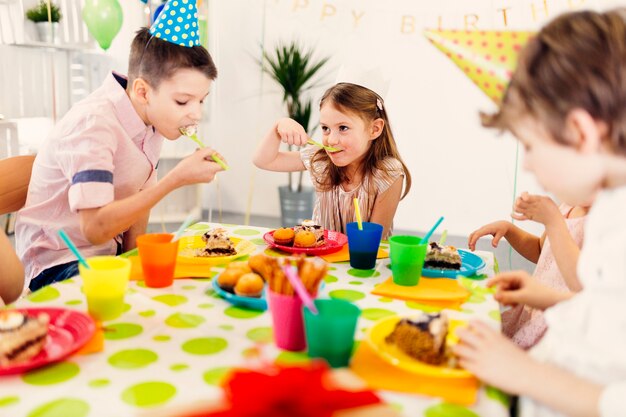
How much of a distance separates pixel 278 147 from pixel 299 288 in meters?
1.25

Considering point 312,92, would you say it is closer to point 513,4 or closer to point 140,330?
point 513,4

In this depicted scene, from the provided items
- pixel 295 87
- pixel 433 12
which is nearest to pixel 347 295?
pixel 295 87

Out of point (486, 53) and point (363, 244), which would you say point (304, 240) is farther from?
point (486, 53)

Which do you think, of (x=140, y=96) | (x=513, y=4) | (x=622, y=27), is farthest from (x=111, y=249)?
(x=513, y=4)

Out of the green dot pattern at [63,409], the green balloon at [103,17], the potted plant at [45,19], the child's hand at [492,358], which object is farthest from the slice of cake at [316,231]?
the potted plant at [45,19]

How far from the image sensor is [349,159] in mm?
1970

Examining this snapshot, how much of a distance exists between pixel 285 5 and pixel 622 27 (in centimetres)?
402

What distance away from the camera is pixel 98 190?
1414 millimetres

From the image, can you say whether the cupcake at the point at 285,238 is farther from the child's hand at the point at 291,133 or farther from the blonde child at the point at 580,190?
the blonde child at the point at 580,190

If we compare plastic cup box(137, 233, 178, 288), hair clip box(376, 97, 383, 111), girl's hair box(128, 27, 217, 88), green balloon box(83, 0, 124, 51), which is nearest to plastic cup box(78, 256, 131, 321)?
plastic cup box(137, 233, 178, 288)

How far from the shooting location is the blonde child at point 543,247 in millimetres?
1223

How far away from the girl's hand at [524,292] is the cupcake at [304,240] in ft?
1.76

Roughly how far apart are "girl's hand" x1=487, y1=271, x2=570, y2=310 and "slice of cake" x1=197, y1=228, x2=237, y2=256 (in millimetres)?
658

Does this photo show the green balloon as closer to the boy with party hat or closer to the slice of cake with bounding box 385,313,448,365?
the boy with party hat
